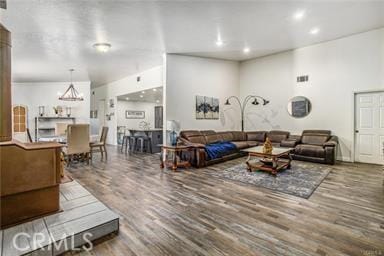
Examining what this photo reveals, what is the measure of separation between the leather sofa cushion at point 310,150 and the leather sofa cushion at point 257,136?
1418 mm

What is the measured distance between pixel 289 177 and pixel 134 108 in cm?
990

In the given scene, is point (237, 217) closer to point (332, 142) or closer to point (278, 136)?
point (332, 142)

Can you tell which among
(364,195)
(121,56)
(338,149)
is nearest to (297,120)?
(338,149)

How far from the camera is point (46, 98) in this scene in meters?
9.02

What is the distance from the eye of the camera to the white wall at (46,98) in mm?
8766

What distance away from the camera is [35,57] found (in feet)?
19.5

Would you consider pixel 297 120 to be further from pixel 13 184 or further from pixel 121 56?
pixel 13 184

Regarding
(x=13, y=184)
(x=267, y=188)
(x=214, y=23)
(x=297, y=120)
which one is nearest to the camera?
(x=13, y=184)

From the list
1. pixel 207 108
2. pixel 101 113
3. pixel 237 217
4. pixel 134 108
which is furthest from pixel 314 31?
pixel 101 113

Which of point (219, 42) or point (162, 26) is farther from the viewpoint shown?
point (219, 42)

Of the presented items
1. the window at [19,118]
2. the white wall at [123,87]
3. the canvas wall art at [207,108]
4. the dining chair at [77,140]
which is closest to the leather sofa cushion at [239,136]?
the canvas wall art at [207,108]

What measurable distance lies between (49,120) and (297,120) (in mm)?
9871

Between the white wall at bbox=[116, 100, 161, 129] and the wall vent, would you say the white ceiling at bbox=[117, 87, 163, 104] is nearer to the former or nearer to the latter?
the white wall at bbox=[116, 100, 161, 129]

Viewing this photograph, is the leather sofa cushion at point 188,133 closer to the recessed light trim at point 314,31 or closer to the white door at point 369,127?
the recessed light trim at point 314,31
